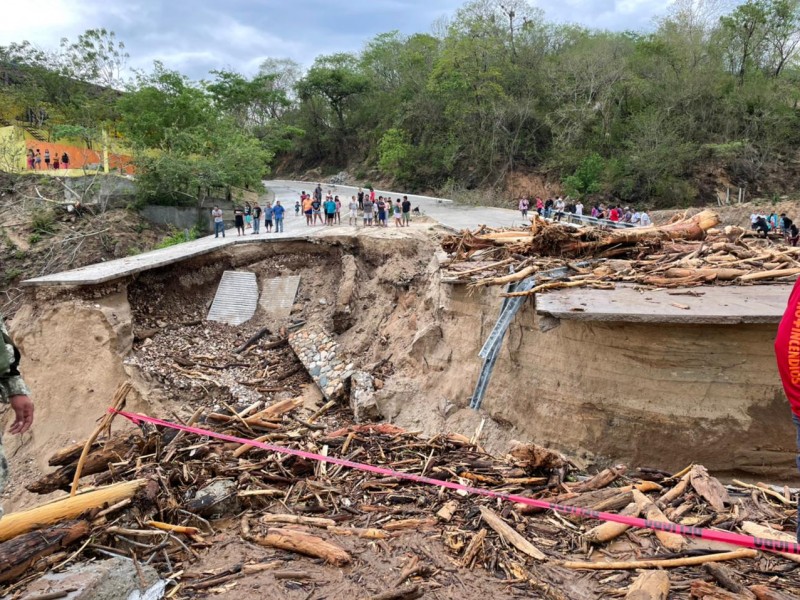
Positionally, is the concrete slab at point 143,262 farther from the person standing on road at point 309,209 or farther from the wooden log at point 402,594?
the wooden log at point 402,594

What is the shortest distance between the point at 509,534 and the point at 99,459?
3286mm

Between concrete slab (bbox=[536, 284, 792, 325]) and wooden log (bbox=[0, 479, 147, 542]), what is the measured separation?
15.2 ft

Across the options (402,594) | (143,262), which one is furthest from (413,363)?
(402,594)

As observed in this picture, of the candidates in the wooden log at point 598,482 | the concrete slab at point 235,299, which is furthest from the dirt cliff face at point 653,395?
the concrete slab at point 235,299

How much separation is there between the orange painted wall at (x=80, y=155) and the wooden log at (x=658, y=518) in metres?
25.6

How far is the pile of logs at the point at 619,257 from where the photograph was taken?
7.82 meters

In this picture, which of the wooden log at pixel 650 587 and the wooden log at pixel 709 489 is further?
the wooden log at pixel 709 489

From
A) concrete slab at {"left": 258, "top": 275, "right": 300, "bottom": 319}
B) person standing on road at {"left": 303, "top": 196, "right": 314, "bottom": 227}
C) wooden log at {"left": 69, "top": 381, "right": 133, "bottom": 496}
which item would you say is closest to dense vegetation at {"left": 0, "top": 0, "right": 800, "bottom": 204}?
person standing on road at {"left": 303, "top": 196, "right": 314, "bottom": 227}

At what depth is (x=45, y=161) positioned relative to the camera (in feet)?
86.2

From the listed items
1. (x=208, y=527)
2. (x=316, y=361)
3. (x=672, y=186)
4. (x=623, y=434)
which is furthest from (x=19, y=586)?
(x=672, y=186)

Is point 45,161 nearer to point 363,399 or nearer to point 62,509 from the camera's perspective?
point 363,399

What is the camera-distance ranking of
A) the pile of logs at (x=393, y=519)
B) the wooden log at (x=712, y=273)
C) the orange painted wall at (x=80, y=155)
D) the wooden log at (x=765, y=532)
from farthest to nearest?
the orange painted wall at (x=80, y=155), the wooden log at (x=712, y=273), the wooden log at (x=765, y=532), the pile of logs at (x=393, y=519)

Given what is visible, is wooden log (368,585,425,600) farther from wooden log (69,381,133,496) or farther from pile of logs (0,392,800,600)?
wooden log (69,381,133,496)

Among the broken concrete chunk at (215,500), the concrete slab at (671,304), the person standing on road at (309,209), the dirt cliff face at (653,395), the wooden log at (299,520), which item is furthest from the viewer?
the person standing on road at (309,209)
